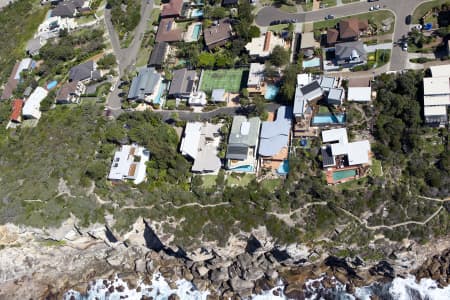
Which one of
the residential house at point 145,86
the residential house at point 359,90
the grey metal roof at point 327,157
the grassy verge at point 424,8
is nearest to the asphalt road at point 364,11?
the grassy verge at point 424,8

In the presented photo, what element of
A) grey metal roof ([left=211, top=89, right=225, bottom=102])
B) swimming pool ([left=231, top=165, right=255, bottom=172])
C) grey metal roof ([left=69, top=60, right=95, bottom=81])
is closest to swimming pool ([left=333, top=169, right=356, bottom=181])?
swimming pool ([left=231, top=165, right=255, bottom=172])

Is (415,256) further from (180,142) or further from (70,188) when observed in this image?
(70,188)

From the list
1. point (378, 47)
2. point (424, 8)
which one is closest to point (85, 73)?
point (378, 47)

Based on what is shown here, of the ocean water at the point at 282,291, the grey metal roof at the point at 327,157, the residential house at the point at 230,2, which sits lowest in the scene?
the ocean water at the point at 282,291

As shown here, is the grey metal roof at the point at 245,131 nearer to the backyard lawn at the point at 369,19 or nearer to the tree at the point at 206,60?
the tree at the point at 206,60

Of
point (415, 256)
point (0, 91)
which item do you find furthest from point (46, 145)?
point (415, 256)

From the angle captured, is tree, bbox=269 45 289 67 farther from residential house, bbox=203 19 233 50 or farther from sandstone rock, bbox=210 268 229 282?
sandstone rock, bbox=210 268 229 282
